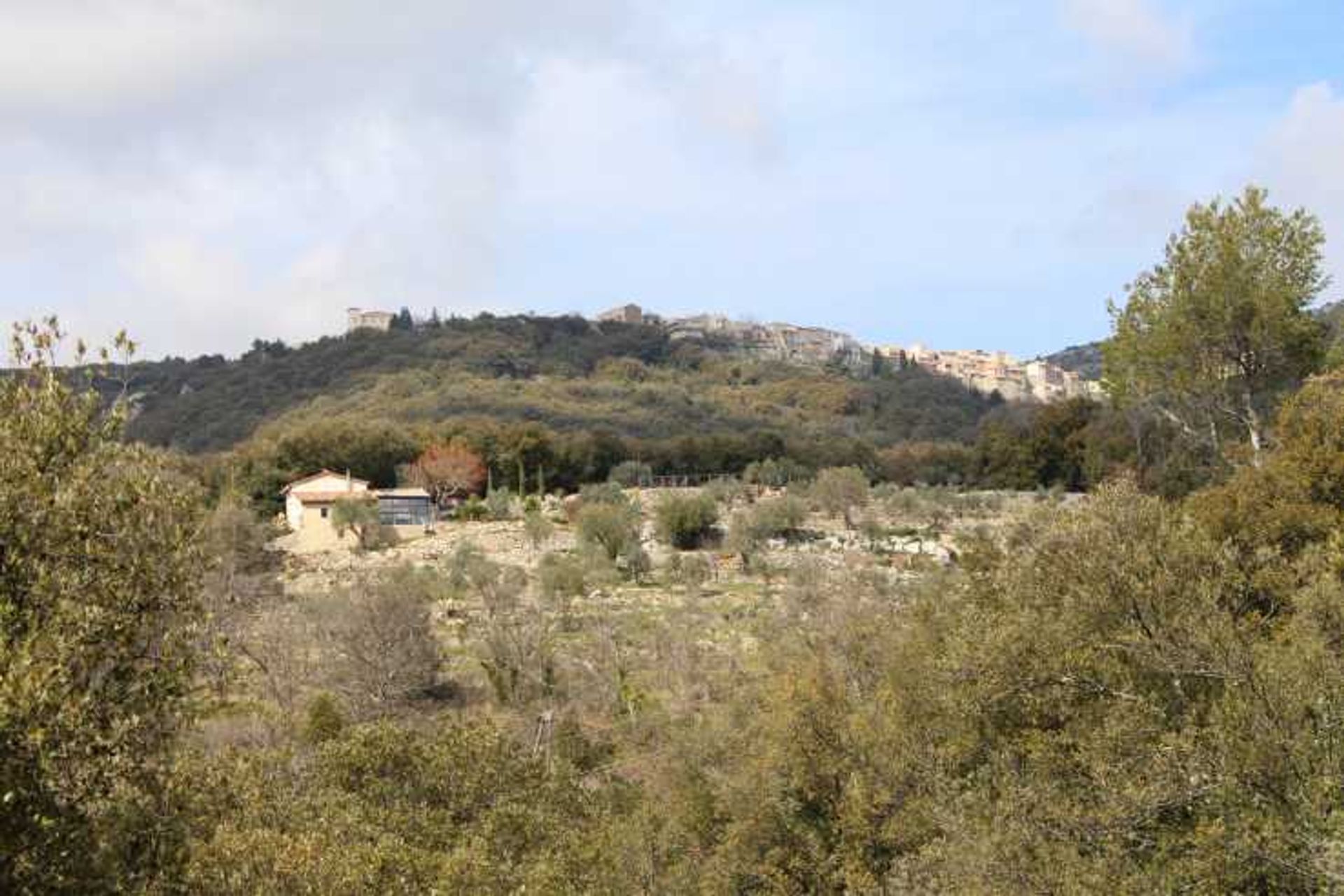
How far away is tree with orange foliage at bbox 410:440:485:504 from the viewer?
71.9 metres

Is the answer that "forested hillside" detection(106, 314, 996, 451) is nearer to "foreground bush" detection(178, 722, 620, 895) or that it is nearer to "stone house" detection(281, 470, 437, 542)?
"stone house" detection(281, 470, 437, 542)

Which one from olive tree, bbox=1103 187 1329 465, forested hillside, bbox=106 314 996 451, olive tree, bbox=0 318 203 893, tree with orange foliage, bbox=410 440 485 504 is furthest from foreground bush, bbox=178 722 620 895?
forested hillside, bbox=106 314 996 451

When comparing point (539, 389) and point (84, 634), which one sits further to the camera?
point (539, 389)

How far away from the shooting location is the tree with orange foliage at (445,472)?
2832 inches

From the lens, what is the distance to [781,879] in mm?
16031

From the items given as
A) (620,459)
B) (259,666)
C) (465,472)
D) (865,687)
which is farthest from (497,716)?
(620,459)

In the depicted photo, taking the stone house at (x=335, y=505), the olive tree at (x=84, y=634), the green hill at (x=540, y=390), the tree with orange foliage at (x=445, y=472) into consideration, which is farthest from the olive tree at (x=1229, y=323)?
the green hill at (x=540, y=390)

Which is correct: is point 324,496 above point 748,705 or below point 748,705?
above

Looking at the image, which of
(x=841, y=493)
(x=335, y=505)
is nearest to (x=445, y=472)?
(x=335, y=505)

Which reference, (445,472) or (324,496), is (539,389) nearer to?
(445,472)

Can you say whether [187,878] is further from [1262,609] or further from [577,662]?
[577,662]

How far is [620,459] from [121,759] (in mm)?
76580

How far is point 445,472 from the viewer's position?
7175cm

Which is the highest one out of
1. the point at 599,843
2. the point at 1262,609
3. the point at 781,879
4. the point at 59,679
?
the point at 59,679
